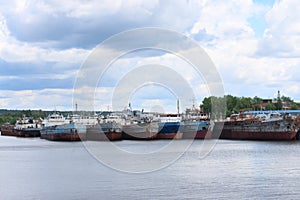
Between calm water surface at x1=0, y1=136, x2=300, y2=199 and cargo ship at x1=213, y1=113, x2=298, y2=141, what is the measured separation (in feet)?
83.0

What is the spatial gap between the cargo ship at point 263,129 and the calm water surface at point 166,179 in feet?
83.0

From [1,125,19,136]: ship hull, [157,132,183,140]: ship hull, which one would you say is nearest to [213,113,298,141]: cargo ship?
[157,132,183,140]: ship hull

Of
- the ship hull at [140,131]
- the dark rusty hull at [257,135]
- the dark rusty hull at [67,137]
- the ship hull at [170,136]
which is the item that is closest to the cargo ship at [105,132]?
the dark rusty hull at [67,137]

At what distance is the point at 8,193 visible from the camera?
3503cm

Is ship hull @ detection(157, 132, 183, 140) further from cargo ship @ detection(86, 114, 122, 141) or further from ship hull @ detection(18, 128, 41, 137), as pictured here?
ship hull @ detection(18, 128, 41, 137)

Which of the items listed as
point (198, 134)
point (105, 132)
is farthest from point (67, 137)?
point (198, 134)

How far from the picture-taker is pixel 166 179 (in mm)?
39688

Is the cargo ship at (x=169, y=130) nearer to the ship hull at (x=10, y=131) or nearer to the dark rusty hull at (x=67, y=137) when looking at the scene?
the dark rusty hull at (x=67, y=137)

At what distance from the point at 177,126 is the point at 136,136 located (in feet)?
28.3

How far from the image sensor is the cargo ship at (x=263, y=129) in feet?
265

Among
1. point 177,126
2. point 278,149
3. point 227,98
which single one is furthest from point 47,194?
point 227,98

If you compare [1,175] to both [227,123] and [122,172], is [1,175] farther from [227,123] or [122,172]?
[227,123]

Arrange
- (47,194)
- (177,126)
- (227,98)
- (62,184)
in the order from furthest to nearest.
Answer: (227,98) → (177,126) → (62,184) → (47,194)

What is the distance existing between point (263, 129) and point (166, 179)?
155 ft
